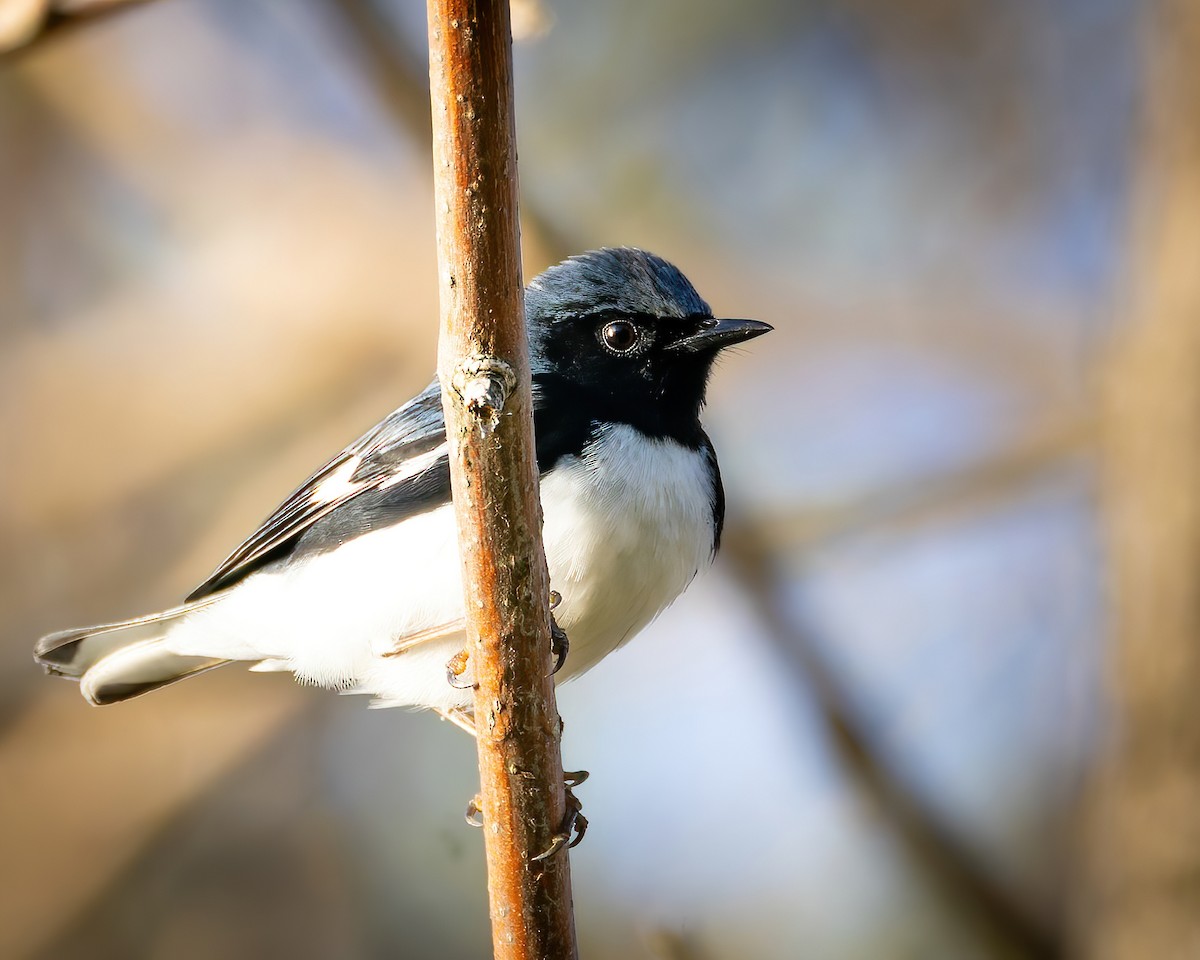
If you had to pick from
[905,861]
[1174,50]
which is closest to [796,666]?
[905,861]

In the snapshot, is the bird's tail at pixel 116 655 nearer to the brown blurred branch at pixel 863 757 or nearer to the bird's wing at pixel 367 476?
the bird's wing at pixel 367 476

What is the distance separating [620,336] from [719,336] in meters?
0.25

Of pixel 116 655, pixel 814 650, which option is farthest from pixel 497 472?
pixel 814 650

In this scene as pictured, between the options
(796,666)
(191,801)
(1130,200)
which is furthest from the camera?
(191,801)

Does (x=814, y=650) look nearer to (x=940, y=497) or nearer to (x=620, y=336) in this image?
(x=940, y=497)

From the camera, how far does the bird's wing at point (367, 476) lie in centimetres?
267

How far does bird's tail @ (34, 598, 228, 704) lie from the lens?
3086 millimetres

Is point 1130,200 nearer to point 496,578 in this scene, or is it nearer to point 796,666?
point 796,666

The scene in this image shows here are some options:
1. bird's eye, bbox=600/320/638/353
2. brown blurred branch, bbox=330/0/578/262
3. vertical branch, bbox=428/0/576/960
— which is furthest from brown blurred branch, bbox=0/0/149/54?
vertical branch, bbox=428/0/576/960

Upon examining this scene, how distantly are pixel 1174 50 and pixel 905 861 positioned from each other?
3114 millimetres

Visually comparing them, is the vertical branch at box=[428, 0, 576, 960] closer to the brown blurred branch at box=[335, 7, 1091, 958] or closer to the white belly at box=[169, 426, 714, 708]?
the white belly at box=[169, 426, 714, 708]

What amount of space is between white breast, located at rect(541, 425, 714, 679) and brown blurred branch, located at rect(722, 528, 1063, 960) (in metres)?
1.82

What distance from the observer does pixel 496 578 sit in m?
1.72

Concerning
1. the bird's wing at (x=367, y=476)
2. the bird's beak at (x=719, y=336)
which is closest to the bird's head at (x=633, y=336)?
the bird's beak at (x=719, y=336)
